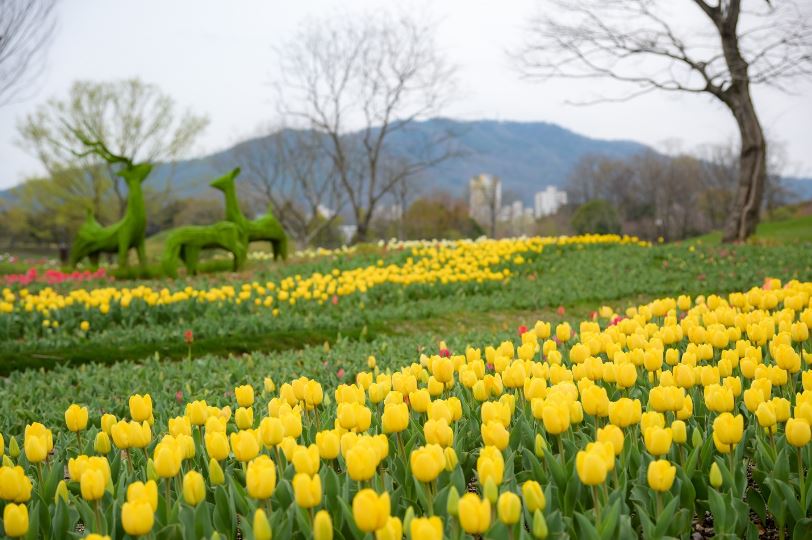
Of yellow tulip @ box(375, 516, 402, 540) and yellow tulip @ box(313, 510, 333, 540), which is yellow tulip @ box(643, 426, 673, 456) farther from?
yellow tulip @ box(313, 510, 333, 540)

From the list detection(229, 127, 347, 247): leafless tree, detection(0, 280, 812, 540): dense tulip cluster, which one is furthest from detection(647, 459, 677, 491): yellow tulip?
detection(229, 127, 347, 247): leafless tree

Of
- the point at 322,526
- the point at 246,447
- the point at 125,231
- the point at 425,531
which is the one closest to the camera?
the point at 425,531

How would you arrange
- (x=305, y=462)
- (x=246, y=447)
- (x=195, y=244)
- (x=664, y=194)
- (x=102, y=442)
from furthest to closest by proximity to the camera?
(x=664, y=194) < (x=195, y=244) < (x=102, y=442) < (x=246, y=447) < (x=305, y=462)

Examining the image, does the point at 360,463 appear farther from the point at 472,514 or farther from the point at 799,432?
the point at 799,432

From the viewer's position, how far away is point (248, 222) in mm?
16672

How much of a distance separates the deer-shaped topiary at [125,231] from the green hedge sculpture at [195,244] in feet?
3.17

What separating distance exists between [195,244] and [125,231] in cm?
185

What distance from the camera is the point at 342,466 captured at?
2.47 m

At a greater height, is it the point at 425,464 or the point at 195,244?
the point at 195,244

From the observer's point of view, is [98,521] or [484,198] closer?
[98,521]

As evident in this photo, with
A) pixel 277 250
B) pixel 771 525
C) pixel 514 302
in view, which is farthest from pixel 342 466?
pixel 277 250

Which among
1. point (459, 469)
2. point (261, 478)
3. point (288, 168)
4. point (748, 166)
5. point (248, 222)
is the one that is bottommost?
point (459, 469)

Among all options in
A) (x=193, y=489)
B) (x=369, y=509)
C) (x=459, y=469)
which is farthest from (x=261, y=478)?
(x=459, y=469)

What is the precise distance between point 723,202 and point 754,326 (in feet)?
Result: 182
